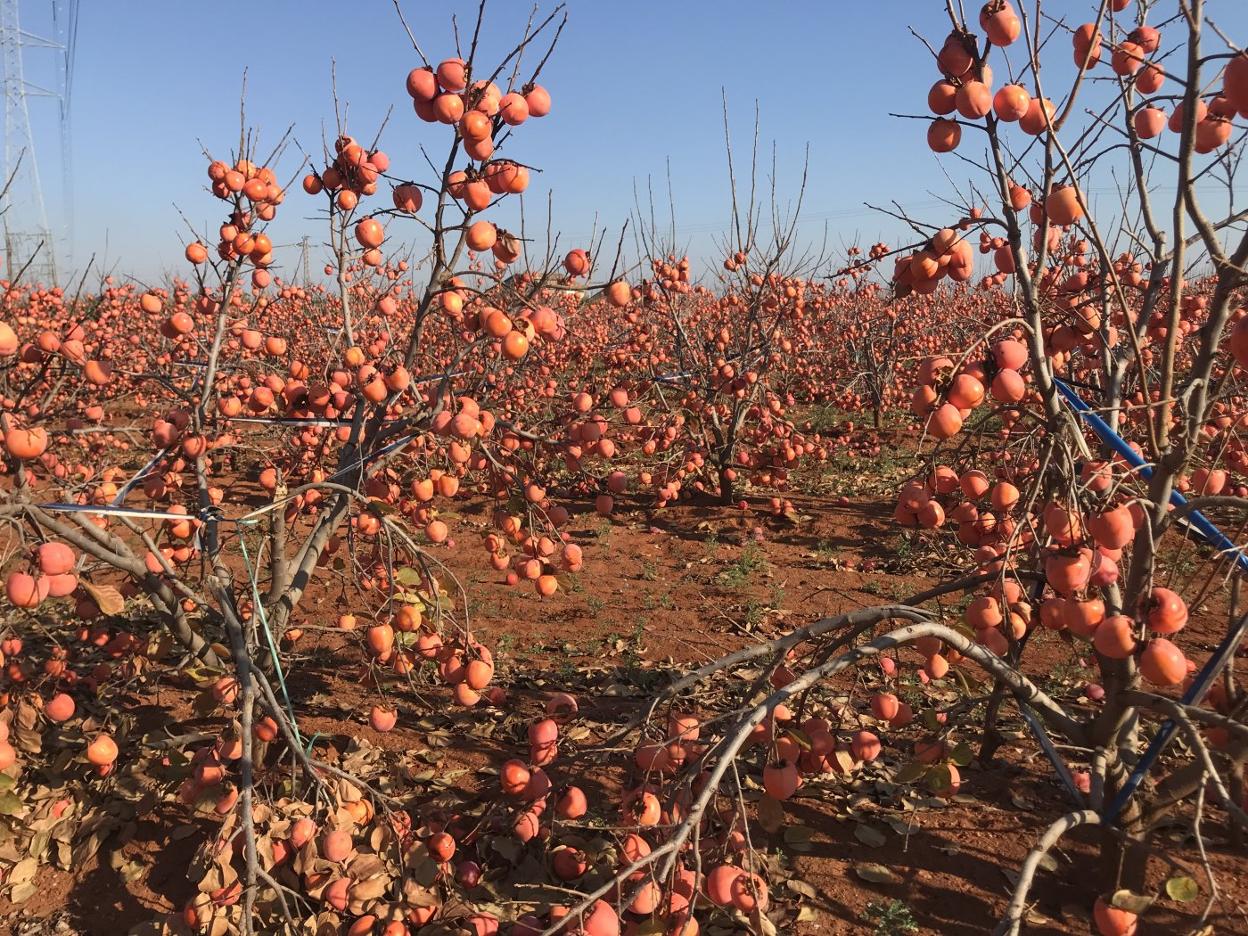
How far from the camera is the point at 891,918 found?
2268mm

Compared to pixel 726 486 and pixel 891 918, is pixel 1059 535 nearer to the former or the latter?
pixel 891 918

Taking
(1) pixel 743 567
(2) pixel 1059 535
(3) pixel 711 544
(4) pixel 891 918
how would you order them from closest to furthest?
(2) pixel 1059 535 → (4) pixel 891 918 → (1) pixel 743 567 → (3) pixel 711 544

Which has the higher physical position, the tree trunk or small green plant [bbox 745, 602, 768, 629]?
the tree trunk

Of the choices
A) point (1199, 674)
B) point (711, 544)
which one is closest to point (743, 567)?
point (711, 544)

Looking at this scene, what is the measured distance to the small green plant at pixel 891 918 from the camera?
2237 millimetres

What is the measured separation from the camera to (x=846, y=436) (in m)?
9.04

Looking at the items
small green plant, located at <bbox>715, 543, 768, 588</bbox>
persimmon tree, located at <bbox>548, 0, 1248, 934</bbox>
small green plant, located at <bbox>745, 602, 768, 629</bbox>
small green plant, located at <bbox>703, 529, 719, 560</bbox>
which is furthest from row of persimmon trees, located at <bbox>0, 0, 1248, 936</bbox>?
small green plant, located at <bbox>703, 529, 719, 560</bbox>

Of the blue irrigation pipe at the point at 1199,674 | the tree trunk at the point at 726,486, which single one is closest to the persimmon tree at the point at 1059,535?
the blue irrigation pipe at the point at 1199,674

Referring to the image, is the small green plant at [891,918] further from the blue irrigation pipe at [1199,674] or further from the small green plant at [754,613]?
the small green plant at [754,613]

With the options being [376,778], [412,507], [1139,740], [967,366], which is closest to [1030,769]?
[1139,740]

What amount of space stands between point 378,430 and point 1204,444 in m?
4.55

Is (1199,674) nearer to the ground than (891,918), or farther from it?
farther from it

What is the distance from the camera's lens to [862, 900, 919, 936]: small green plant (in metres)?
2.24

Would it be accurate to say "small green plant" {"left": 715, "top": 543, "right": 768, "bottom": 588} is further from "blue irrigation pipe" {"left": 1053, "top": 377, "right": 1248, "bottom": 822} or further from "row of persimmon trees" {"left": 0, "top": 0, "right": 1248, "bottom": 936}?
"blue irrigation pipe" {"left": 1053, "top": 377, "right": 1248, "bottom": 822}
